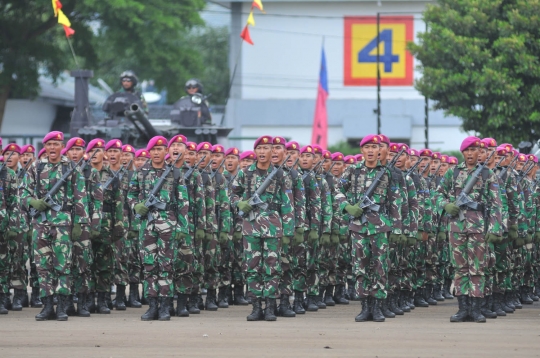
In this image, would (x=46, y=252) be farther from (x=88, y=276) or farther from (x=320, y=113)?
(x=320, y=113)

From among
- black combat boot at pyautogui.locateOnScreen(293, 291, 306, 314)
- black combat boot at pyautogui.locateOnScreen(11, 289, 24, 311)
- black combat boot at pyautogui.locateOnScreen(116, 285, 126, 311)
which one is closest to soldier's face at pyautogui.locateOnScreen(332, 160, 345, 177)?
black combat boot at pyautogui.locateOnScreen(293, 291, 306, 314)

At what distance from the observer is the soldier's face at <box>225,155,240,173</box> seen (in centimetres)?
1816

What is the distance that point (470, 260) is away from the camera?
562 inches

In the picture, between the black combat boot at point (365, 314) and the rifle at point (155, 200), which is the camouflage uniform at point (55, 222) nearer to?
the rifle at point (155, 200)

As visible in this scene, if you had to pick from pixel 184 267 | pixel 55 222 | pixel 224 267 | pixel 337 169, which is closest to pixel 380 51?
pixel 337 169

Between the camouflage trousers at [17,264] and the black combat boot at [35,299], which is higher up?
the camouflage trousers at [17,264]

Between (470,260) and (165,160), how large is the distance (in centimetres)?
379

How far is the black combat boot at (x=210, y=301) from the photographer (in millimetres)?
16484

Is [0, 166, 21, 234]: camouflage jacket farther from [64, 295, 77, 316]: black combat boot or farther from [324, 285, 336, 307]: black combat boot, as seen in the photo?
[324, 285, 336, 307]: black combat boot

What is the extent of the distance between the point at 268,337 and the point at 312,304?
3.47 m

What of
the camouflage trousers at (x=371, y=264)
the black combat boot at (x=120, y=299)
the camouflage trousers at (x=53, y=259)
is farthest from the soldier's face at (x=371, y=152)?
Result: the black combat boot at (x=120, y=299)

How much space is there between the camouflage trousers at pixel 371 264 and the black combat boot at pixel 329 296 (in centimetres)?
276

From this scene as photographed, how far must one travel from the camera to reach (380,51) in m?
47.2

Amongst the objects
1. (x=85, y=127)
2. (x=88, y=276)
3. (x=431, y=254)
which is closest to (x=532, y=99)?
(x=85, y=127)
